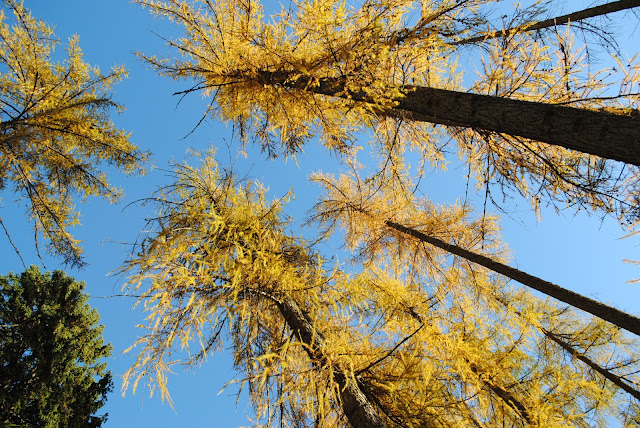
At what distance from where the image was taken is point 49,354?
7.14 metres

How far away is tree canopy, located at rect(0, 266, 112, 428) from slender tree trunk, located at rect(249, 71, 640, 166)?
304 inches

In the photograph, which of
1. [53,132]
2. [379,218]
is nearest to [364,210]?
[379,218]

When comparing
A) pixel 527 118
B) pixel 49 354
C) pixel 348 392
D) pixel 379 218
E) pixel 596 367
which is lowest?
pixel 596 367

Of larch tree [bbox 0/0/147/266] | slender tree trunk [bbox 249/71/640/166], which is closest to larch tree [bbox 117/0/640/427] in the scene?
slender tree trunk [bbox 249/71/640/166]

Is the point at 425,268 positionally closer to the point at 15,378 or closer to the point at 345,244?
the point at 345,244

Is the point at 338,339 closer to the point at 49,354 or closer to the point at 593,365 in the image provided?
the point at 593,365

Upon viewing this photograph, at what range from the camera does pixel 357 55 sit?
115 inches

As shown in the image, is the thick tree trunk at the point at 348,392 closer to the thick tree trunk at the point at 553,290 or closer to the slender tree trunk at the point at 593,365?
the thick tree trunk at the point at 553,290

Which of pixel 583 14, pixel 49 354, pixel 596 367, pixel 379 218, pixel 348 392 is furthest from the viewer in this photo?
pixel 49 354

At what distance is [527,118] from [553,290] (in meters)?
2.55

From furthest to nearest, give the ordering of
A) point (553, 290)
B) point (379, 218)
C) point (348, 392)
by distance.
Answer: point (379, 218) → point (553, 290) → point (348, 392)

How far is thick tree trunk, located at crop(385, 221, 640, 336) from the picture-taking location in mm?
3420

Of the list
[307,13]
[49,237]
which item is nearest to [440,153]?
[307,13]

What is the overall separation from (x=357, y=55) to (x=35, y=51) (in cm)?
606
